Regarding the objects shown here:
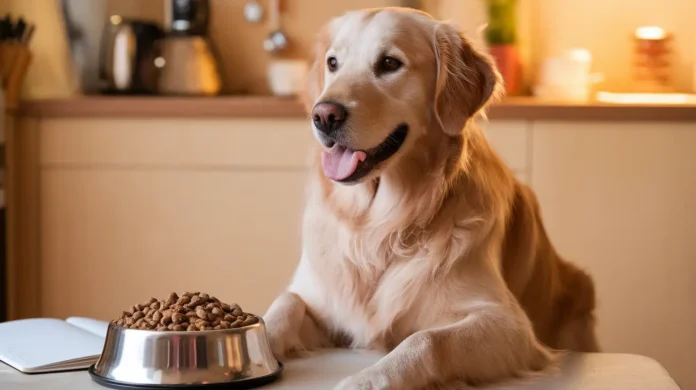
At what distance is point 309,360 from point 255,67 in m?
1.99

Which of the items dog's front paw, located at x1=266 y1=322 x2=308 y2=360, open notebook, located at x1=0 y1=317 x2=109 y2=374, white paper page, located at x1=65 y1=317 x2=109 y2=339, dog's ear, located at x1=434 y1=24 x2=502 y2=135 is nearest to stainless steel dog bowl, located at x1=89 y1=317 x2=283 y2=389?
open notebook, located at x1=0 y1=317 x2=109 y2=374

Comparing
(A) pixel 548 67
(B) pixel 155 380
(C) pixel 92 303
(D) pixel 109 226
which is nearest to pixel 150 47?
(D) pixel 109 226

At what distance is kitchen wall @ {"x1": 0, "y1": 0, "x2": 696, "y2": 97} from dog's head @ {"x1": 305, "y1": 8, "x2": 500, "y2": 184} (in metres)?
1.36

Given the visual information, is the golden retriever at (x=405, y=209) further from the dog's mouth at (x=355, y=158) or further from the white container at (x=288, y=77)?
the white container at (x=288, y=77)

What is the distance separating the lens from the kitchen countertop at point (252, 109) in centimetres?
272

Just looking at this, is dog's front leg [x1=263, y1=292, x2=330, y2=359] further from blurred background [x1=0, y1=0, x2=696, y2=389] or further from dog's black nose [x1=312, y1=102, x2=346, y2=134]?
blurred background [x1=0, y1=0, x2=696, y2=389]

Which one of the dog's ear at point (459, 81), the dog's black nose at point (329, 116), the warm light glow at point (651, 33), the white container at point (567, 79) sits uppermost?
the warm light glow at point (651, 33)

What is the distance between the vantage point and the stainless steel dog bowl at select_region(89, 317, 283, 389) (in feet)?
3.84

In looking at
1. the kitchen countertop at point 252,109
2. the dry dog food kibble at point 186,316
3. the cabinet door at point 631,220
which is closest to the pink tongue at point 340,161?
the dry dog food kibble at point 186,316

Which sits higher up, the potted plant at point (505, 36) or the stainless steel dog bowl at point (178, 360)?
the potted plant at point (505, 36)

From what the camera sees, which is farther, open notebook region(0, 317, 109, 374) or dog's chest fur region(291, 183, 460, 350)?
dog's chest fur region(291, 183, 460, 350)

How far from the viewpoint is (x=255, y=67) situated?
3.28 m

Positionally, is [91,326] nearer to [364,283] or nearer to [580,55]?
[364,283]

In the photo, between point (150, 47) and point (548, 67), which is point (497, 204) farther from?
point (150, 47)
